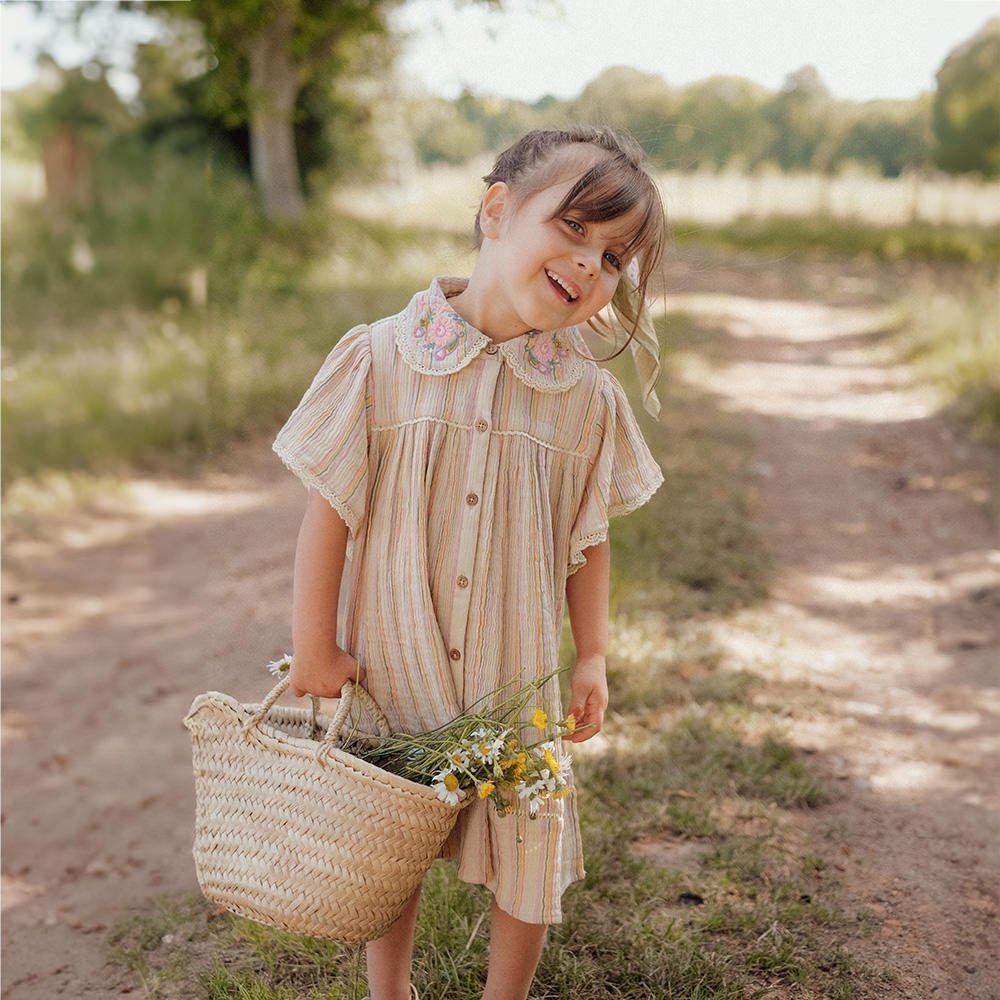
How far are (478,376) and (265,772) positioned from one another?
2.34 ft

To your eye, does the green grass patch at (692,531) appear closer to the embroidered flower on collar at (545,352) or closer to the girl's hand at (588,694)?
the embroidered flower on collar at (545,352)

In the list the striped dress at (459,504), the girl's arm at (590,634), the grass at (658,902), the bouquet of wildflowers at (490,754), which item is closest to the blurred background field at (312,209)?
the striped dress at (459,504)

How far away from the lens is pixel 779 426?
6891 millimetres

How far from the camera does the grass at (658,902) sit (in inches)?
87.1

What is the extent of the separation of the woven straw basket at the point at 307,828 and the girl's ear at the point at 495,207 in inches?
31.2

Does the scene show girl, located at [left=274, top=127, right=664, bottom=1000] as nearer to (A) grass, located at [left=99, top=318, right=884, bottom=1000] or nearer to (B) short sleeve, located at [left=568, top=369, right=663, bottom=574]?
(B) short sleeve, located at [left=568, top=369, right=663, bottom=574]

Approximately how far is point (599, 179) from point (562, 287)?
17cm

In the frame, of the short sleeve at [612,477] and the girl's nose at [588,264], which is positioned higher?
the girl's nose at [588,264]

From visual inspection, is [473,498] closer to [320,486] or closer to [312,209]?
[320,486]

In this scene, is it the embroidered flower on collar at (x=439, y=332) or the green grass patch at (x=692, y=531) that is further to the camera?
the green grass patch at (x=692, y=531)

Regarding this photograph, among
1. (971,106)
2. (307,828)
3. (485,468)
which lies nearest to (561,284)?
(485,468)

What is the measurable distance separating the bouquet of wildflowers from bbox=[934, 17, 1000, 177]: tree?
5.97m

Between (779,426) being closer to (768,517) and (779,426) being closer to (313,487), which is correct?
(768,517)

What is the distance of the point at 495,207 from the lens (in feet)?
5.87
